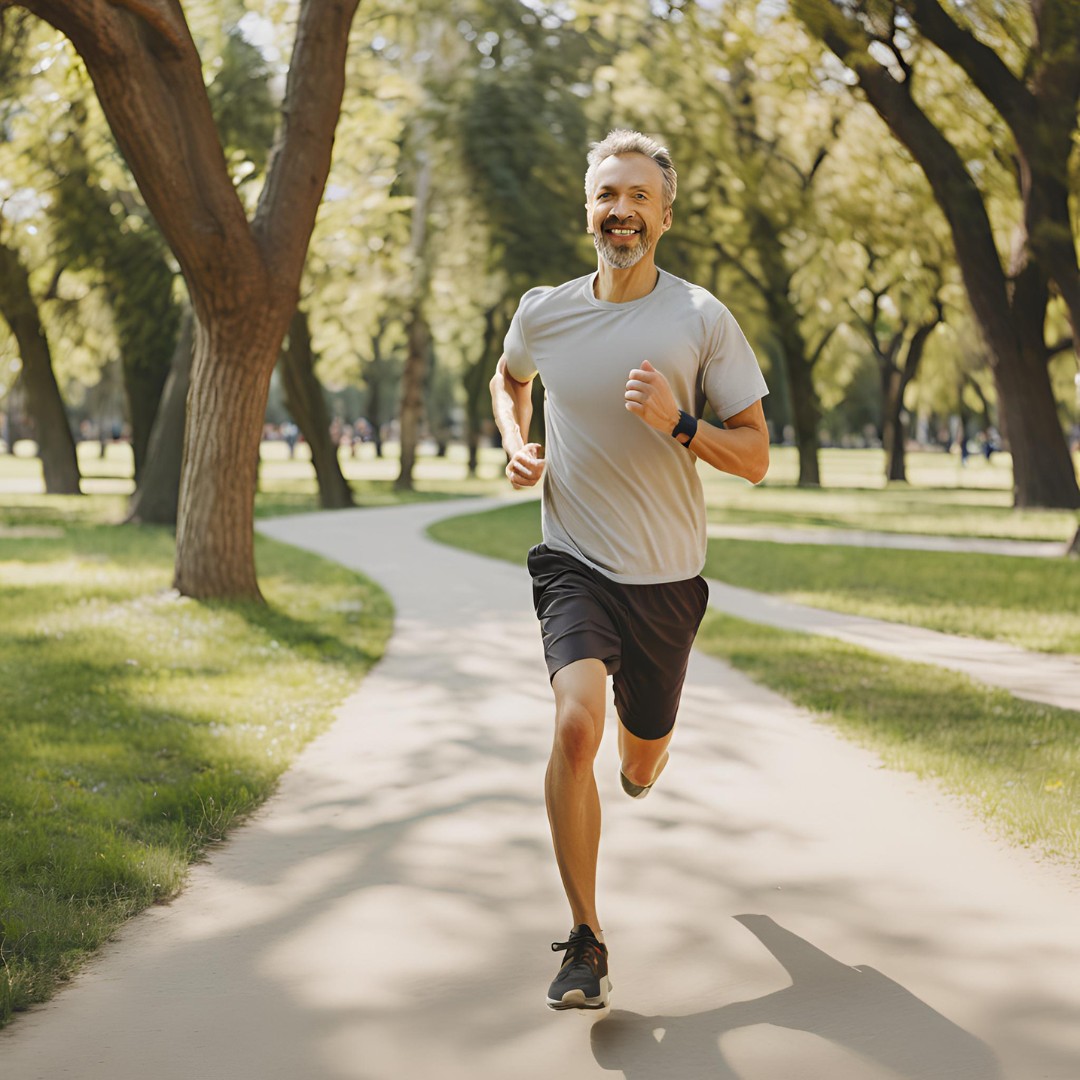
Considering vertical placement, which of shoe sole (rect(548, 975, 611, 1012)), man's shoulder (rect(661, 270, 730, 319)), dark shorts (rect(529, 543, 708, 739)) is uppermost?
man's shoulder (rect(661, 270, 730, 319))

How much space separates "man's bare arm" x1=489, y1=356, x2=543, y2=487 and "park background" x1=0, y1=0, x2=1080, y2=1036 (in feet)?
6.17

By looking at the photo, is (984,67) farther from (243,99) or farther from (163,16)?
(243,99)

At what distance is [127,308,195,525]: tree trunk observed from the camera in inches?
771

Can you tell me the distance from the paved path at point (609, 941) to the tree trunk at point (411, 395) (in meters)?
29.7

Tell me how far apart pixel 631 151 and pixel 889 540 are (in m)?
17.8

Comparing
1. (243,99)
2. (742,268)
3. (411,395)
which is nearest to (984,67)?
(243,99)

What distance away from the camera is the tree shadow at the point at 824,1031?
11.6ft

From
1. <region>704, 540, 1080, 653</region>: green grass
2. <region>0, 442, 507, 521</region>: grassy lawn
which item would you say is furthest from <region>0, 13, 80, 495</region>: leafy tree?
<region>704, 540, 1080, 653</region>: green grass

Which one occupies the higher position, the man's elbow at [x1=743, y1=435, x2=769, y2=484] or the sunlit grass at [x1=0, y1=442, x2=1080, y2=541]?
the man's elbow at [x1=743, y1=435, x2=769, y2=484]

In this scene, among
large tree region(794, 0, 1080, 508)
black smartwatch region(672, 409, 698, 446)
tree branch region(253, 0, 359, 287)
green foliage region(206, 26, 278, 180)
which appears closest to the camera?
black smartwatch region(672, 409, 698, 446)

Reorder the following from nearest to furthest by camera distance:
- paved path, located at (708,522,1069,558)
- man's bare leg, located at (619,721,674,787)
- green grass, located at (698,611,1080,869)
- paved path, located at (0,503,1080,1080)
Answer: paved path, located at (0,503,1080,1080) → man's bare leg, located at (619,721,674,787) → green grass, located at (698,611,1080,869) → paved path, located at (708,522,1069,558)

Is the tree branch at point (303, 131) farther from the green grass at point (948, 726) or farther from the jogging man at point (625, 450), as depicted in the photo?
the jogging man at point (625, 450)

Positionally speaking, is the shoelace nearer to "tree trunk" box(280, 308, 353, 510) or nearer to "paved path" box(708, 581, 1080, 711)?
"paved path" box(708, 581, 1080, 711)

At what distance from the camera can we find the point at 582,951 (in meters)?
3.90
